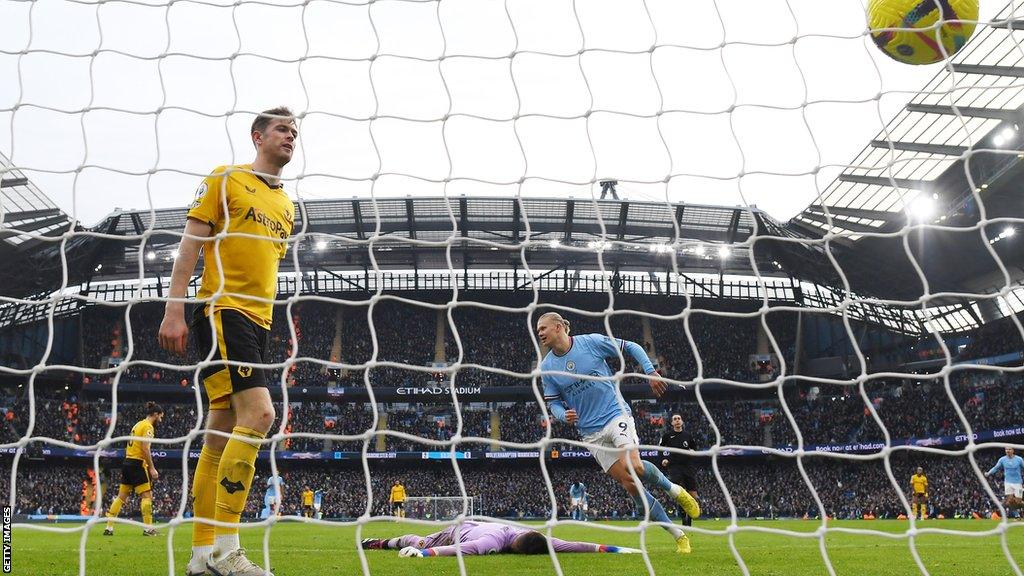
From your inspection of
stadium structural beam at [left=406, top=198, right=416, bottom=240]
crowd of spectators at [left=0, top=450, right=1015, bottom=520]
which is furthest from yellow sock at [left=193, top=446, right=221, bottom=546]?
crowd of spectators at [left=0, top=450, right=1015, bottom=520]

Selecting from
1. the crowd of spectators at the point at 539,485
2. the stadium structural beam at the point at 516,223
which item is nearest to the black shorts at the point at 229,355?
the stadium structural beam at the point at 516,223

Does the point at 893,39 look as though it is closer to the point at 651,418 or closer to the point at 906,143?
the point at 906,143

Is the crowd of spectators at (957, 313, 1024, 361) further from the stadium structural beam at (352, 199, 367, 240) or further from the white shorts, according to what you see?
the white shorts

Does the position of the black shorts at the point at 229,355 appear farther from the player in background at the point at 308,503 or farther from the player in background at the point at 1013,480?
the player in background at the point at 308,503

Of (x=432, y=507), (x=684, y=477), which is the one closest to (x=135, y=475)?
(x=684, y=477)

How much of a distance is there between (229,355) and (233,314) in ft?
0.56

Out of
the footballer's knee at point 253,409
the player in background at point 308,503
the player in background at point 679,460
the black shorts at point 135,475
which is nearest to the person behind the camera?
the footballer's knee at point 253,409

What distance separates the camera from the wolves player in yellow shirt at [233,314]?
3083 millimetres

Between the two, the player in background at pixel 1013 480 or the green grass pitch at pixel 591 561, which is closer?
the green grass pitch at pixel 591 561

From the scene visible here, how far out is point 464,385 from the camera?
31.8 m

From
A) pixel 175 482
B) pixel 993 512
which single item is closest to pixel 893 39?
pixel 993 512

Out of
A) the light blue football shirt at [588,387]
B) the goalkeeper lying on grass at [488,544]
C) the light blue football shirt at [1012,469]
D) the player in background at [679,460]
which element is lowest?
the light blue football shirt at [1012,469]

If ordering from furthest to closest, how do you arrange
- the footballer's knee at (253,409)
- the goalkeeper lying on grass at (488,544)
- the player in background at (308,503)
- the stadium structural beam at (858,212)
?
the player in background at (308,503) < the stadium structural beam at (858,212) < the goalkeeper lying on grass at (488,544) < the footballer's knee at (253,409)

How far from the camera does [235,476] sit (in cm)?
309
